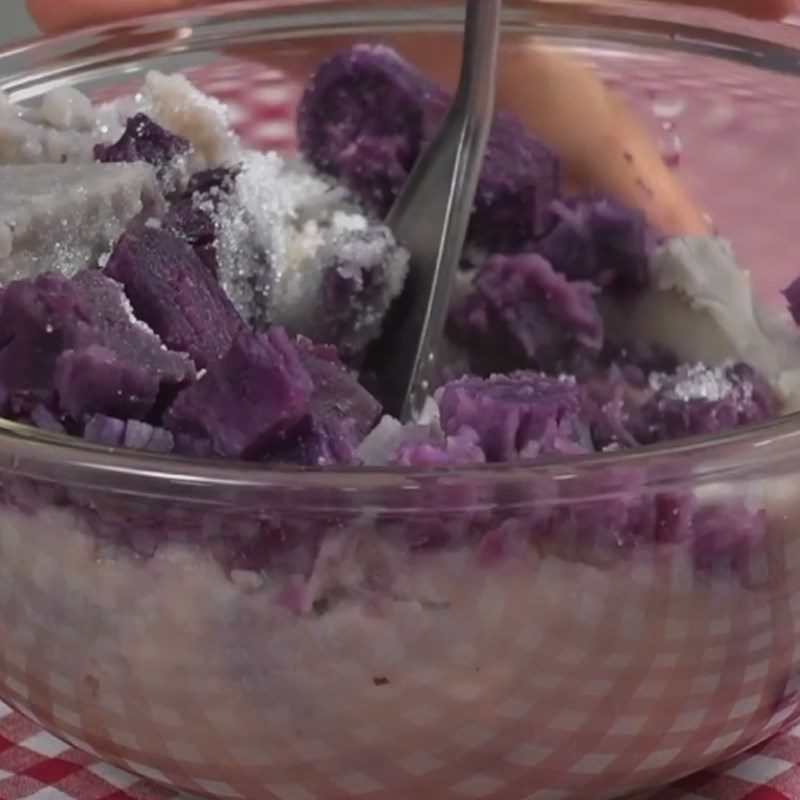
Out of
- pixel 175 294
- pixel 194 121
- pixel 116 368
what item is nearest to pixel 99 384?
pixel 116 368

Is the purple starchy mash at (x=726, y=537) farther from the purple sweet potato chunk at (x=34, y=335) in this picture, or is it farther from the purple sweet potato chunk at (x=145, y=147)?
the purple sweet potato chunk at (x=145, y=147)

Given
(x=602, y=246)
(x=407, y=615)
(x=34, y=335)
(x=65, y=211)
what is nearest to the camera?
(x=407, y=615)

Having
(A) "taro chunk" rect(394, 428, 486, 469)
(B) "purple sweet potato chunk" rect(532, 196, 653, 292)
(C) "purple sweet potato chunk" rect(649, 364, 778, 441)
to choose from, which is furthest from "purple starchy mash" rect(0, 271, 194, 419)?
(B) "purple sweet potato chunk" rect(532, 196, 653, 292)

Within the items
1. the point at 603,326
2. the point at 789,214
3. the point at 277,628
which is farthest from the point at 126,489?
the point at 789,214

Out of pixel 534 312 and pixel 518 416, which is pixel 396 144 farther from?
pixel 518 416

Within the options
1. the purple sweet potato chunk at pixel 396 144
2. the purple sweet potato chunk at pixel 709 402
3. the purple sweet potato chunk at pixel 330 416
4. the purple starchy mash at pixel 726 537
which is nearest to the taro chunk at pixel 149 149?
the purple sweet potato chunk at pixel 396 144

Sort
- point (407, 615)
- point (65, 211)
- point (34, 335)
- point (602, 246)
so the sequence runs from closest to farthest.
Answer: point (407, 615)
point (34, 335)
point (65, 211)
point (602, 246)

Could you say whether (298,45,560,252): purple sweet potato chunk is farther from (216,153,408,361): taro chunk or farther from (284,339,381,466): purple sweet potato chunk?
(284,339,381,466): purple sweet potato chunk

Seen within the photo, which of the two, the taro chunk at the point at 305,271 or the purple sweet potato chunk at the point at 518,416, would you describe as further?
the taro chunk at the point at 305,271
